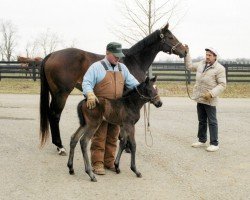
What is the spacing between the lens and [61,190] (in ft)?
15.8

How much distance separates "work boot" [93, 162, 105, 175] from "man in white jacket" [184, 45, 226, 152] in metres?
2.27

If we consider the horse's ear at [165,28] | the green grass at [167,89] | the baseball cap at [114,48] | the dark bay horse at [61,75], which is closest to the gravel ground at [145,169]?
the dark bay horse at [61,75]

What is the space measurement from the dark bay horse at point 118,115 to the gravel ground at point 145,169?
37 cm

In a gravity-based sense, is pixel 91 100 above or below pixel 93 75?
below

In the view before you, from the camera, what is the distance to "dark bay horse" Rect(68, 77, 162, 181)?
5.30 metres

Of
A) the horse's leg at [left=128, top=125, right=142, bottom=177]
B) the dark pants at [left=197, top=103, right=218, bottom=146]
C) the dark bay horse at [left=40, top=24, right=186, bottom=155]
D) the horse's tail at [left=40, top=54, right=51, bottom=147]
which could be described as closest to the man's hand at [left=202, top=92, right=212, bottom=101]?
the dark pants at [left=197, top=103, right=218, bottom=146]

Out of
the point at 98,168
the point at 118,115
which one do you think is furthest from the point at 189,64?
the point at 98,168

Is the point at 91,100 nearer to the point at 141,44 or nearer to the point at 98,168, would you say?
the point at 98,168

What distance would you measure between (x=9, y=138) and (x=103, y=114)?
3213 mm

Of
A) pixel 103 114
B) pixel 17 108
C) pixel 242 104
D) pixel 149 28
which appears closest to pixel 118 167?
pixel 103 114

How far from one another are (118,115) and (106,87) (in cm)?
42

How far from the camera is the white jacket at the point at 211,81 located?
6883mm

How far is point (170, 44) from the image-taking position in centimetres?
766

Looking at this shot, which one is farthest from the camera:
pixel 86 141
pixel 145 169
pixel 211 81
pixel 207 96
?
pixel 211 81
